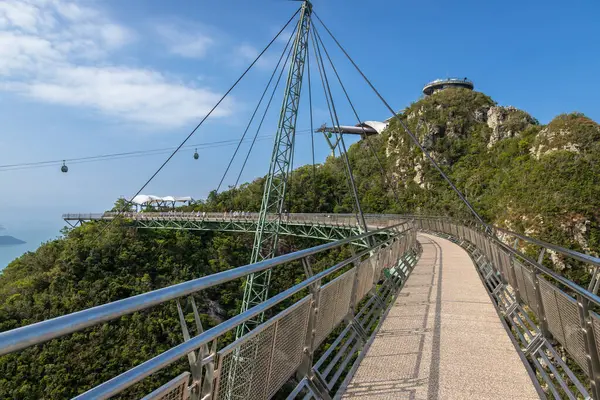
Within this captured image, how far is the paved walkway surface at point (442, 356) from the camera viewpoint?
342 centimetres

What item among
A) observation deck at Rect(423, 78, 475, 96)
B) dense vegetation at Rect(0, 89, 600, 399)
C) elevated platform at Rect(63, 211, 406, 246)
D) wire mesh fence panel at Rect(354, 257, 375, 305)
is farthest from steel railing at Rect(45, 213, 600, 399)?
observation deck at Rect(423, 78, 475, 96)

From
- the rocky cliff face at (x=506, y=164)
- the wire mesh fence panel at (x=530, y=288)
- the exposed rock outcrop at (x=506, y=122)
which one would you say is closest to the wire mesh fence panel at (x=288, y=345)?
the wire mesh fence panel at (x=530, y=288)

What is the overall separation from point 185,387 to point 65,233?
186 ft

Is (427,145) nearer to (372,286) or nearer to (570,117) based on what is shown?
(570,117)

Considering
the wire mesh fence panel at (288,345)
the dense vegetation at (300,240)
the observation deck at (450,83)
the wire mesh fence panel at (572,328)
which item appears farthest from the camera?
the observation deck at (450,83)

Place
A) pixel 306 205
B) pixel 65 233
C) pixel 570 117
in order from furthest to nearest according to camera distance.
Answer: pixel 306 205 → pixel 65 233 → pixel 570 117

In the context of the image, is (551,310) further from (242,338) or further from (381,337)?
(242,338)

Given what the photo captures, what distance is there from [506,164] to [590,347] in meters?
48.0

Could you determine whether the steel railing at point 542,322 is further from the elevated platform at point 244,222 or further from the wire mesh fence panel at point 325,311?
the elevated platform at point 244,222

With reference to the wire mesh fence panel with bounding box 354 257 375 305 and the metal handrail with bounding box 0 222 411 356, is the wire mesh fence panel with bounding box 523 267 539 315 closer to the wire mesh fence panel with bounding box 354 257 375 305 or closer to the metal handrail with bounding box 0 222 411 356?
the wire mesh fence panel with bounding box 354 257 375 305

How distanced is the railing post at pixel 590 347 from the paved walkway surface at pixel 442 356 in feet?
2.08

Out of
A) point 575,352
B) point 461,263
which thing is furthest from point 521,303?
point 461,263

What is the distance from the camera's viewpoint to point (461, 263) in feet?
37.8

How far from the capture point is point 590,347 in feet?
9.19
